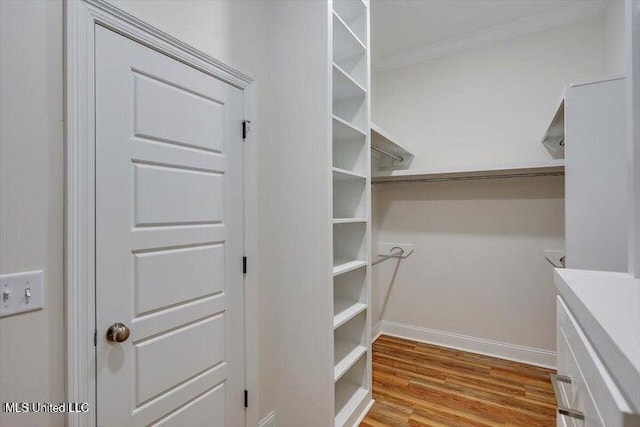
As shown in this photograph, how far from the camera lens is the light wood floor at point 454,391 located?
198cm

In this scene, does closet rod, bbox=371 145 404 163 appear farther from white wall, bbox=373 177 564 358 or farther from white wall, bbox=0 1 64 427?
white wall, bbox=0 1 64 427

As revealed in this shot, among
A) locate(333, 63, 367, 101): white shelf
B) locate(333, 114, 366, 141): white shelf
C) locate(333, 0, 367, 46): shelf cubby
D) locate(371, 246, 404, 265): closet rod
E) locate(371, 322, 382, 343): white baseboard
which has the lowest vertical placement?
locate(371, 322, 382, 343): white baseboard

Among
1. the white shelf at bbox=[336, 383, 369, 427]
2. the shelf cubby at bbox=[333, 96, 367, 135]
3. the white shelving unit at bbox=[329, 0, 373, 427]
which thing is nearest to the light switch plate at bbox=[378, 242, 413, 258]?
the white shelving unit at bbox=[329, 0, 373, 427]

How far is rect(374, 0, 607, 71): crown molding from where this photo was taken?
2473 millimetres

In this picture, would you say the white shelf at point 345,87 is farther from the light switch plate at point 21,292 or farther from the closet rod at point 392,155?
the light switch plate at point 21,292

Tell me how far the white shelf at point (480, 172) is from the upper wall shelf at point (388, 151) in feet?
0.80

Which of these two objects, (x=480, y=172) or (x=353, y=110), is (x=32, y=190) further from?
(x=480, y=172)

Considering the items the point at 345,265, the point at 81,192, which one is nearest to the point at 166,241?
the point at 81,192

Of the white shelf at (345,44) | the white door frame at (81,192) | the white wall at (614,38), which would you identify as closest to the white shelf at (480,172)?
the white wall at (614,38)

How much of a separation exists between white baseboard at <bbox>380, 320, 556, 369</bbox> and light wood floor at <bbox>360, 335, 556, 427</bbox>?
7 cm

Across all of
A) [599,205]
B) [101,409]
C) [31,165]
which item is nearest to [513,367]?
[599,205]

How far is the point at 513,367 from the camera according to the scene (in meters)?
2.63

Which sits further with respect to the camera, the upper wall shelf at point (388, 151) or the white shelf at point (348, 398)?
the upper wall shelf at point (388, 151)

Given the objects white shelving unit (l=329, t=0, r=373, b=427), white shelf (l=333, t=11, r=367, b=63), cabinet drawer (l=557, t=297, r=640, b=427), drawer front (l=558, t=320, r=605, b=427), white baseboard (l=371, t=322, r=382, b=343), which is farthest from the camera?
white baseboard (l=371, t=322, r=382, b=343)
